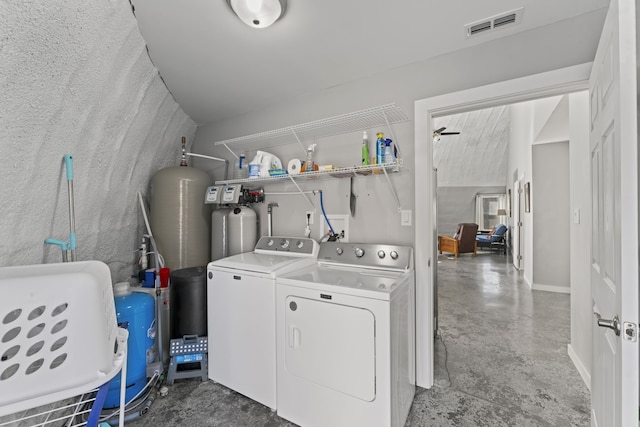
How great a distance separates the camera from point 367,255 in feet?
6.47

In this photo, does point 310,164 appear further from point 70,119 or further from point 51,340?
point 51,340

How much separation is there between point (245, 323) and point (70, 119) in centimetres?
156

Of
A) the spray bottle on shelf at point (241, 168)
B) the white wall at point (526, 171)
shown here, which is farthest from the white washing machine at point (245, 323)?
the white wall at point (526, 171)

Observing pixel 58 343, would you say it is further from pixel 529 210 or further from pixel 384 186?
pixel 529 210

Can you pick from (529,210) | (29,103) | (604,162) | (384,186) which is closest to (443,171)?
(529,210)

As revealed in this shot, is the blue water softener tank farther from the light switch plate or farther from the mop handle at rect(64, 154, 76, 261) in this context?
the light switch plate

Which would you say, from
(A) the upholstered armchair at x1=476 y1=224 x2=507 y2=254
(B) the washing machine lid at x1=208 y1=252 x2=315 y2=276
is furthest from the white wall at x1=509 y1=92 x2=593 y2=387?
(A) the upholstered armchair at x1=476 y1=224 x2=507 y2=254

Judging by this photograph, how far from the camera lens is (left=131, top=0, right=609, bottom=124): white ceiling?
1.50m

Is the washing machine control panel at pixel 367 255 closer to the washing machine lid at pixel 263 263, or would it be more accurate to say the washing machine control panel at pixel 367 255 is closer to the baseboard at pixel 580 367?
the washing machine lid at pixel 263 263

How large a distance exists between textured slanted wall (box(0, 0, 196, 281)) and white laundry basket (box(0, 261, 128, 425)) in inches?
26.6

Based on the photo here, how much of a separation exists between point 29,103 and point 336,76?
182 centimetres

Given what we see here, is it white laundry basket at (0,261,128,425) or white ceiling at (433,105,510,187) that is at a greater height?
white ceiling at (433,105,510,187)

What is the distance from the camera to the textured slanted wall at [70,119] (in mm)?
1149

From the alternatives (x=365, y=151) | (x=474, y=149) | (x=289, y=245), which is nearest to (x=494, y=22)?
(x=365, y=151)
